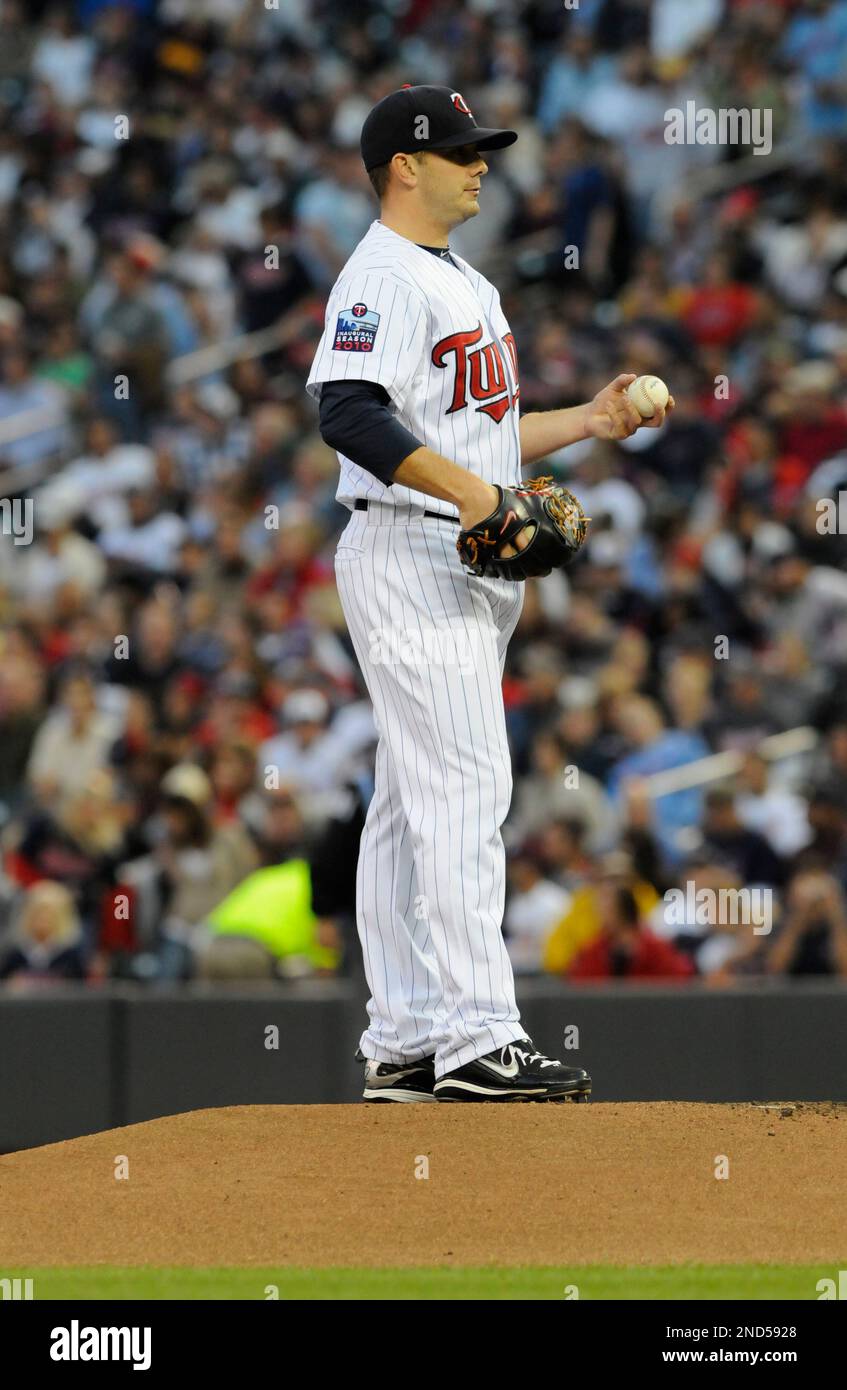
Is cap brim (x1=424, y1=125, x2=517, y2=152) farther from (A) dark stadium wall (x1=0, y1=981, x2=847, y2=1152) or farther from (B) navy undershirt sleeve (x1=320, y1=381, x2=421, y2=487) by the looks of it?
(A) dark stadium wall (x1=0, y1=981, x2=847, y2=1152)

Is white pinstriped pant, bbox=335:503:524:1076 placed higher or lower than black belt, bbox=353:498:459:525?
lower

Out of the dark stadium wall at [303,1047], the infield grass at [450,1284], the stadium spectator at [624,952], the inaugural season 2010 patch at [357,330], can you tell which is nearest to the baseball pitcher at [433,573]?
the inaugural season 2010 patch at [357,330]

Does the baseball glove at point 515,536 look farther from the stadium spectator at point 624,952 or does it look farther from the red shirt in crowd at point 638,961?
the red shirt in crowd at point 638,961

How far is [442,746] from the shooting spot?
4473mm

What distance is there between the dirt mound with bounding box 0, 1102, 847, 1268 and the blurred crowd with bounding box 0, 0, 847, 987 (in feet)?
→ 3.34

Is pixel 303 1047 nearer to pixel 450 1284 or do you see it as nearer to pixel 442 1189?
pixel 442 1189

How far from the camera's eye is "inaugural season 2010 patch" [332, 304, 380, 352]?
14.4ft

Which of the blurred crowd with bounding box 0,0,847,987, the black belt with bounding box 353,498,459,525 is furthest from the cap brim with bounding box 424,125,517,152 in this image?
the blurred crowd with bounding box 0,0,847,987

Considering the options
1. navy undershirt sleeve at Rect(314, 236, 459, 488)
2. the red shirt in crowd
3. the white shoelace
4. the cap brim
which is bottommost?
Result: the white shoelace

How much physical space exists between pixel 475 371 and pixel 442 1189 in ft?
5.61

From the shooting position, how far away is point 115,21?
45.4 ft

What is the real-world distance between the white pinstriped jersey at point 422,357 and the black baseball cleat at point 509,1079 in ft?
3.75

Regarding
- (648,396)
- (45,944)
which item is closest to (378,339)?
(648,396)

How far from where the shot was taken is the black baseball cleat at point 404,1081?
15.5 feet
